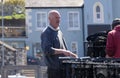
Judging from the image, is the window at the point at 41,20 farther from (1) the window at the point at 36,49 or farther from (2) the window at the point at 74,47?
(2) the window at the point at 74,47

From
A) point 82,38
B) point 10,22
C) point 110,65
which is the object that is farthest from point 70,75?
point 10,22

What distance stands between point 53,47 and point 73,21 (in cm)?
3662

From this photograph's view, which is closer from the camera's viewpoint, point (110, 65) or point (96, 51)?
point (110, 65)

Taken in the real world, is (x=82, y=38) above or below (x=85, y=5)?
below

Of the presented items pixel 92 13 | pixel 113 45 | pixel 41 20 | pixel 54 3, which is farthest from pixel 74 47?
pixel 113 45

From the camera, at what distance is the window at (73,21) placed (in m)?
43.4

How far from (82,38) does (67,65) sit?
37176mm

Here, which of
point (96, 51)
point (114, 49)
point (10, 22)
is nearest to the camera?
point (114, 49)

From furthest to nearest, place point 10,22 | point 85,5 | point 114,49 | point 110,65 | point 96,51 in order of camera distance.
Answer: point 10,22, point 85,5, point 96,51, point 114,49, point 110,65

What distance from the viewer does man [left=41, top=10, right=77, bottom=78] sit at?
22.2 ft

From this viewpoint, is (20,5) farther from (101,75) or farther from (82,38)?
(101,75)

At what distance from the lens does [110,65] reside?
5.25 meters

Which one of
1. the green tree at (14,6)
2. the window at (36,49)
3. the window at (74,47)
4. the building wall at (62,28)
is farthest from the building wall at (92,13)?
the green tree at (14,6)

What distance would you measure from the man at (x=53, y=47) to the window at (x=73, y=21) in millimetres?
36135
